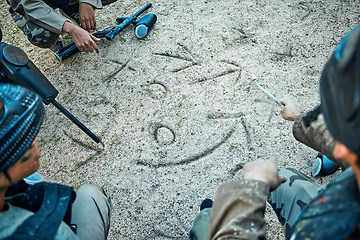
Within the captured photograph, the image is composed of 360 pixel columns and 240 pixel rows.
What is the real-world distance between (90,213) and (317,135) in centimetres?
100

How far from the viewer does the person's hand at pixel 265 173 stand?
37.7 inches

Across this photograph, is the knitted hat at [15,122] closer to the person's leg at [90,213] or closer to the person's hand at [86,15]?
the person's leg at [90,213]

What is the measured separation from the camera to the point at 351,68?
547 mm

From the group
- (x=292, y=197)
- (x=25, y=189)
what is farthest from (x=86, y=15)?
(x=292, y=197)

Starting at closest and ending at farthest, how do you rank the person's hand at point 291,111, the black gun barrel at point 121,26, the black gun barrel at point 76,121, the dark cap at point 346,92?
1. the dark cap at point 346,92
2. the person's hand at point 291,111
3. the black gun barrel at point 76,121
4. the black gun barrel at point 121,26

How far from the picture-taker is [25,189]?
1000 millimetres

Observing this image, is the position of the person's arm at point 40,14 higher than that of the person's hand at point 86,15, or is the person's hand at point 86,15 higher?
the person's arm at point 40,14

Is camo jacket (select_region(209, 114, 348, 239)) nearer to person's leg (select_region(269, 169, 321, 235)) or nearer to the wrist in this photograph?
person's leg (select_region(269, 169, 321, 235))

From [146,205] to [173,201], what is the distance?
0.49 feet

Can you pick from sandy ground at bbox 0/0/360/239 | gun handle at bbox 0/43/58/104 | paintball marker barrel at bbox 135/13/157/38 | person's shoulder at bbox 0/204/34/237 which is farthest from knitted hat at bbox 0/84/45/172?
paintball marker barrel at bbox 135/13/157/38

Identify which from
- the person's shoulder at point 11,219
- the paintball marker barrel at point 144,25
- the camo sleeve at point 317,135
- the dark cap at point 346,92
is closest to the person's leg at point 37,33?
the paintball marker barrel at point 144,25

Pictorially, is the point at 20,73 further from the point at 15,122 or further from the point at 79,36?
the point at 15,122

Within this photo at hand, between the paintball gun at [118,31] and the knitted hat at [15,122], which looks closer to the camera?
the knitted hat at [15,122]

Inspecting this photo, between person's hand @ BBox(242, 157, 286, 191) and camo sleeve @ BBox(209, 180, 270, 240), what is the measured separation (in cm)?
5
